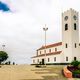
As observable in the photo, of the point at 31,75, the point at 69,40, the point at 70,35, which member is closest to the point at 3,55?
the point at 69,40

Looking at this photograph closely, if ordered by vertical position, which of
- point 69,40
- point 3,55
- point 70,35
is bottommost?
point 3,55

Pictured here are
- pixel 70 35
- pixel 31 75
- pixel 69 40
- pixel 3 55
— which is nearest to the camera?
pixel 31 75

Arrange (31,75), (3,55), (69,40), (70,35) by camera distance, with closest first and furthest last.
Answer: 1. (31,75)
2. (70,35)
3. (69,40)
4. (3,55)

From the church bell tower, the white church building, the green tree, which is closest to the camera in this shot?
the church bell tower

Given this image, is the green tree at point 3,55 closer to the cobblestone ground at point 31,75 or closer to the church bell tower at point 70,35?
the church bell tower at point 70,35

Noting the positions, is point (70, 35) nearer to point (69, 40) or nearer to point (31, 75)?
point (69, 40)

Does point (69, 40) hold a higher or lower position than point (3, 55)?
higher

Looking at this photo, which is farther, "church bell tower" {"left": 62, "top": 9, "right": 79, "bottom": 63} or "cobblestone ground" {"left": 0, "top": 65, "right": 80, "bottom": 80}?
"church bell tower" {"left": 62, "top": 9, "right": 79, "bottom": 63}

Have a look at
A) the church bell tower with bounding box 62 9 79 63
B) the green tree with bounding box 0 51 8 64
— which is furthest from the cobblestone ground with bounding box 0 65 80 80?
the green tree with bounding box 0 51 8 64

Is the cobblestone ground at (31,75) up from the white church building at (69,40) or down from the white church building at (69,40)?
down

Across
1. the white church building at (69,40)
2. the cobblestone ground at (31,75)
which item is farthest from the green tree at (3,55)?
the cobblestone ground at (31,75)

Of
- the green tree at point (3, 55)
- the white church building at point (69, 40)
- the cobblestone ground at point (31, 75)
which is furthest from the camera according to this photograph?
the green tree at point (3, 55)

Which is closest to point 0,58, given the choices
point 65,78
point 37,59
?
point 37,59

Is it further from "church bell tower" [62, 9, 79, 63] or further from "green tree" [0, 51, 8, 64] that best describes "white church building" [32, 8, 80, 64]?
"green tree" [0, 51, 8, 64]
